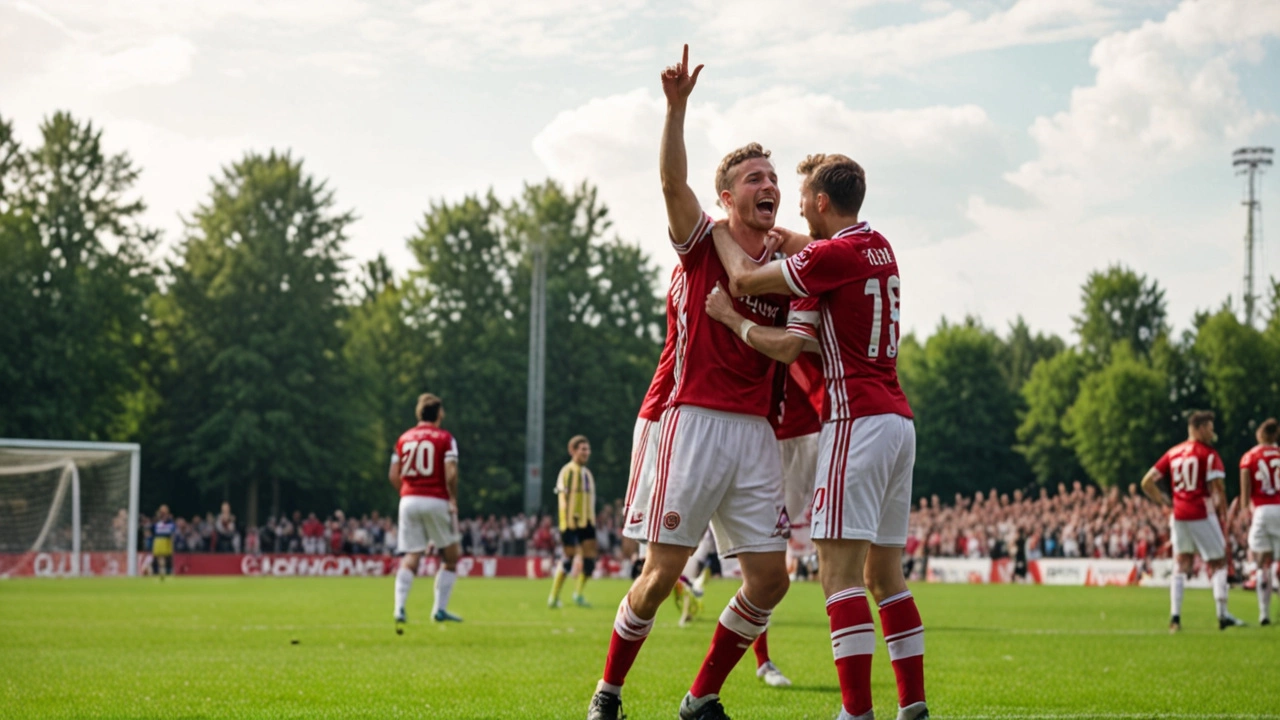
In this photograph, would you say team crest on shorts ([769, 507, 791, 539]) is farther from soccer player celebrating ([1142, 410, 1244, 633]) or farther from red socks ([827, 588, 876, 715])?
soccer player celebrating ([1142, 410, 1244, 633])

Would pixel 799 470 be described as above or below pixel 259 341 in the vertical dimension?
below

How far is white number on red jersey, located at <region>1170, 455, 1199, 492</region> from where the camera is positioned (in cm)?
1630

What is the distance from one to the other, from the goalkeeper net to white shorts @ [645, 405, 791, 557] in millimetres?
30025

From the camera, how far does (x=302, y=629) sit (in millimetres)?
15781

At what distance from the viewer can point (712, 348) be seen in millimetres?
6734

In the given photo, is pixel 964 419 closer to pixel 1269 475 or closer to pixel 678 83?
pixel 1269 475

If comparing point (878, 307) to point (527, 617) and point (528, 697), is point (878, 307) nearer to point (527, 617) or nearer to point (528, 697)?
point (528, 697)

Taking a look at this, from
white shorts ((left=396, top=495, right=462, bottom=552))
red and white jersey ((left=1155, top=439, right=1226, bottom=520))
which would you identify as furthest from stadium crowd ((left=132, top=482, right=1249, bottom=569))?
white shorts ((left=396, top=495, right=462, bottom=552))

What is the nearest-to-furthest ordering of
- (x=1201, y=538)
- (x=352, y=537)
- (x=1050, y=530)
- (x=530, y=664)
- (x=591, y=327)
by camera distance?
(x=530, y=664), (x=1201, y=538), (x=1050, y=530), (x=352, y=537), (x=591, y=327)

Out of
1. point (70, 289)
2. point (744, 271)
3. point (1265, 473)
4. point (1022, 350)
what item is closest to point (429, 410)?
point (744, 271)

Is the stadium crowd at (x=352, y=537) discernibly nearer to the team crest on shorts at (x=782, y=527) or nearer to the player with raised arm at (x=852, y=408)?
the team crest on shorts at (x=782, y=527)

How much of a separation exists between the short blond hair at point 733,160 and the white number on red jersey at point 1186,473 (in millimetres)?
11378

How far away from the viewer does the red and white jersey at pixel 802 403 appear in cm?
707

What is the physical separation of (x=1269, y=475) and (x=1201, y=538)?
81.0 inches
